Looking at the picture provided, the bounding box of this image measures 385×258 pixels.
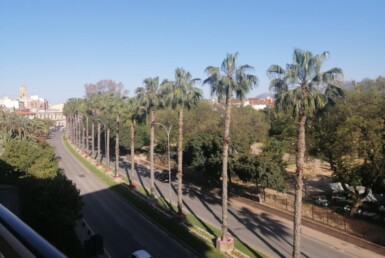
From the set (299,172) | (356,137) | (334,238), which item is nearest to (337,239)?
(334,238)

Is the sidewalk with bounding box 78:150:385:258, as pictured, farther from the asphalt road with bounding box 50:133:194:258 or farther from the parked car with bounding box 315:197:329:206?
the asphalt road with bounding box 50:133:194:258

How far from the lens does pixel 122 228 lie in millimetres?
30484

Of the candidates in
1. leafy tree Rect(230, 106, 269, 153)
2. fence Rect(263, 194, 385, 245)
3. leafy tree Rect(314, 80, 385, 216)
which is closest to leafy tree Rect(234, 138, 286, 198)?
fence Rect(263, 194, 385, 245)

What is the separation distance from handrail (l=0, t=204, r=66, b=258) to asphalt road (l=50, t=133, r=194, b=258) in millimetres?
23512

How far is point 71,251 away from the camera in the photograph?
22766 mm

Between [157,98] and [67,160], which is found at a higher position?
[157,98]

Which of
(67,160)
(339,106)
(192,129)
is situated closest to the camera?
(339,106)

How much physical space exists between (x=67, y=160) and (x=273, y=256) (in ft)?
194

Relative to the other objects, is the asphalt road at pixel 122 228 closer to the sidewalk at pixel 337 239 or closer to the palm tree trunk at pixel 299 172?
the palm tree trunk at pixel 299 172

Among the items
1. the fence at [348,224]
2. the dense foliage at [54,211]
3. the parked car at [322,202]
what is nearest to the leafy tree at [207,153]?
the parked car at [322,202]

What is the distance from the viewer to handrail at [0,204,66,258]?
1846mm

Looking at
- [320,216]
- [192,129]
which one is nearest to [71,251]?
[320,216]

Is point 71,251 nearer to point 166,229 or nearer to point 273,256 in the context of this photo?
point 166,229

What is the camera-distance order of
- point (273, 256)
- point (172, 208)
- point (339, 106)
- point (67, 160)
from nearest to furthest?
point (273, 256) < point (339, 106) < point (172, 208) < point (67, 160)
